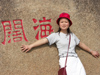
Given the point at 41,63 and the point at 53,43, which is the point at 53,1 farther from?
the point at 41,63

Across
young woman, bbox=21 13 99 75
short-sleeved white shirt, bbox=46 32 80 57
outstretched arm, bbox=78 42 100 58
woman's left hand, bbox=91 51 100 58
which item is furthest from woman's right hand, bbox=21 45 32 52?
woman's left hand, bbox=91 51 100 58

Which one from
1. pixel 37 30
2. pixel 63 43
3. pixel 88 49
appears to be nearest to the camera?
pixel 63 43

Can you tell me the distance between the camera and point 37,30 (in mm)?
2287

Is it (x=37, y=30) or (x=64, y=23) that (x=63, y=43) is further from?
(x=37, y=30)

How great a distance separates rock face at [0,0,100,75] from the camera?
84.6 inches

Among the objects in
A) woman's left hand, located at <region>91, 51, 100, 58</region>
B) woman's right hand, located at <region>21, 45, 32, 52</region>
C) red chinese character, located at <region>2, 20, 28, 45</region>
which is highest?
red chinese character, located at <region>2, 20, 28, 45</region>

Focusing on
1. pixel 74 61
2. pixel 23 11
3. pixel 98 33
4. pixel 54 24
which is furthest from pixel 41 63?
pixel 98 33

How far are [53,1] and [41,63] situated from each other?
125 centimetres

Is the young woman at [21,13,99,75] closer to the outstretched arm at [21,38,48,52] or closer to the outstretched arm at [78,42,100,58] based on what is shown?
the outstretched arm at [21,38,48,52]

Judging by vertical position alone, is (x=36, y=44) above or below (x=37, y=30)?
below

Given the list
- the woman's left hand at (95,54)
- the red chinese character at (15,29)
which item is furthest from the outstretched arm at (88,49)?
the red chinese character at (15,29)

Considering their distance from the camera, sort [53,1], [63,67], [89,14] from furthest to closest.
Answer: [89,14] < [53,1] < [63,67]

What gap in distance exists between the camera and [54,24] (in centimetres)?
237

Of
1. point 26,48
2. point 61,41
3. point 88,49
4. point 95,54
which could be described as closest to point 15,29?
point 26,48
